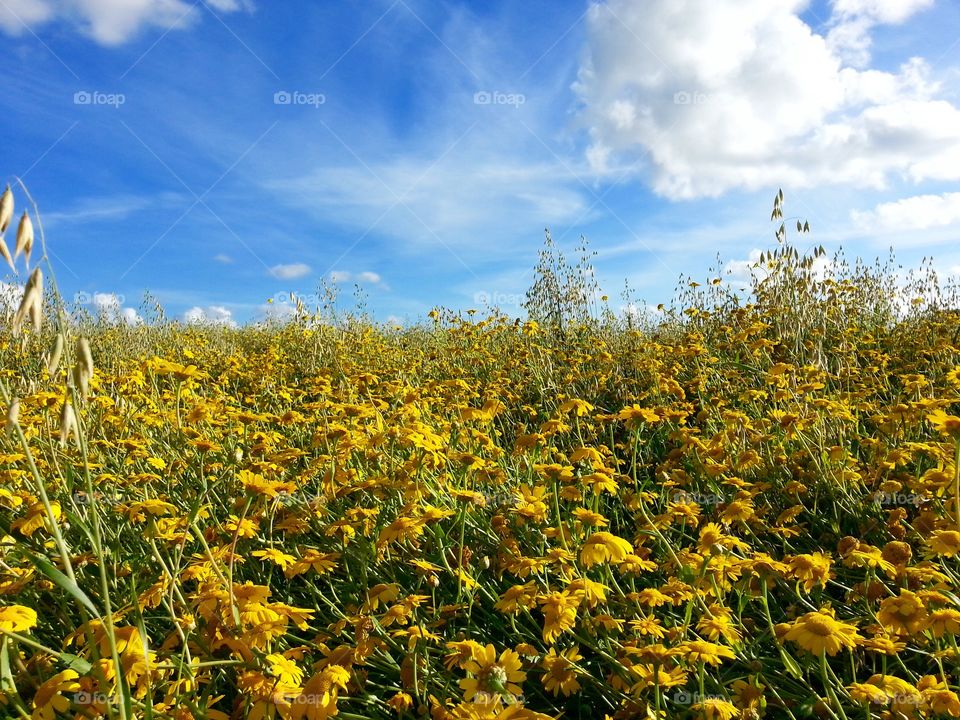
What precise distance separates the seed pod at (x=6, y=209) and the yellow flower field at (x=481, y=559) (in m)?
0.11

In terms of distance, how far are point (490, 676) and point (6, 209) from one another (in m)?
1.32

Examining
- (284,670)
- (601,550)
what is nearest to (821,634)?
(601,550)

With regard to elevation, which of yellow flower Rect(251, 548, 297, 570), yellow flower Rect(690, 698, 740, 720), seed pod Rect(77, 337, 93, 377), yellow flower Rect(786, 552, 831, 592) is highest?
seed pod Rect(77, 337, 93, 377)

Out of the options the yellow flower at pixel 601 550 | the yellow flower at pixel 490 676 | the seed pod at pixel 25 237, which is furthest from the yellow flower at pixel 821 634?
the seed pod at pixel 25 237

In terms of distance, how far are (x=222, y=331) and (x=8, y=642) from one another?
11.9m

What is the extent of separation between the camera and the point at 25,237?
107 centimetres

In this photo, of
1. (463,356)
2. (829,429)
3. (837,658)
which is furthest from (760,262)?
(837,658)

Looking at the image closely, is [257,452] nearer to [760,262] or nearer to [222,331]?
[760,262]

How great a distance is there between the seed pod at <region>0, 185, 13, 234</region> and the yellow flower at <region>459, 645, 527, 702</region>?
1258 mm

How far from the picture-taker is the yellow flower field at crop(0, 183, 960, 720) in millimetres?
1364

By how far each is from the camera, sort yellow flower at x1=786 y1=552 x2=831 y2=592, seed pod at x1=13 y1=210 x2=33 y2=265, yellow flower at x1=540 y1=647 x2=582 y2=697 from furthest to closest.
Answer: yellow flower at x1=786 y1=552 x2=831 y2=592, yellow flower at x1=540 y1=647 x2=582 y2=697, seed pod at x1=13 y1=210 x2=33 y2=265

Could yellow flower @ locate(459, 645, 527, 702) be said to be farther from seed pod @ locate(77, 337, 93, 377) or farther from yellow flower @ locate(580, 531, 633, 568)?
seed pod @ locate(77, 337, 93, 377)

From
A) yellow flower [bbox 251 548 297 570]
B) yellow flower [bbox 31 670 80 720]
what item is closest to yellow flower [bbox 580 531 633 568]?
yellow flower [bbox 251 548 297 570]

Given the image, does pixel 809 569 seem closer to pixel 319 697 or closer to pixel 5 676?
pixel 319 697
